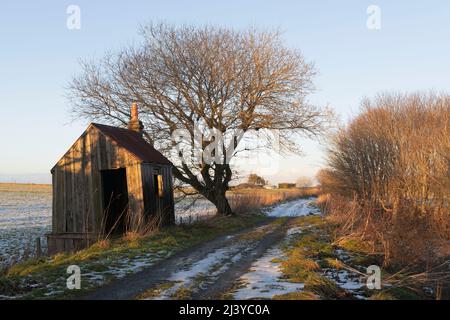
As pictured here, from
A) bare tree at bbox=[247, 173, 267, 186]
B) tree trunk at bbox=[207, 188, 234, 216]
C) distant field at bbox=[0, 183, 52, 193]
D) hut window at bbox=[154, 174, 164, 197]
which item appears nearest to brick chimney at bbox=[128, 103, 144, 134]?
hut window at bbox=[154, 174, 164, 197]

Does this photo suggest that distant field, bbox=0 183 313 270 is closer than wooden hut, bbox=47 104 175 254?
No

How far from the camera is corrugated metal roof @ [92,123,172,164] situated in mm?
18023

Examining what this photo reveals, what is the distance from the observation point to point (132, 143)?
64.4 ft

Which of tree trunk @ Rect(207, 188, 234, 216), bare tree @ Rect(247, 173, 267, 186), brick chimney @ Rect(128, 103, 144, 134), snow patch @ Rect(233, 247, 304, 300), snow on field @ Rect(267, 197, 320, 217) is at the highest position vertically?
brick chimney @ Rect(128, 103, 144, 134)

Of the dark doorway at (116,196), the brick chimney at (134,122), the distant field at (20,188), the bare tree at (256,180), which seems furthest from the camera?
the distant field at (20,188)

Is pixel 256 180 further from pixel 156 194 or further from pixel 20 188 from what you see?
pixel 20 188

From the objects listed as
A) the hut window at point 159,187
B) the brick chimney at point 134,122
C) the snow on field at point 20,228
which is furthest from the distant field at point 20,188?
the hut window at point 159,187

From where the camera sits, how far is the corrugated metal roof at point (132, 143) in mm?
18023

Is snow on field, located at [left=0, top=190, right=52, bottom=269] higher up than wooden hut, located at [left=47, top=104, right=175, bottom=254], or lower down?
lower down

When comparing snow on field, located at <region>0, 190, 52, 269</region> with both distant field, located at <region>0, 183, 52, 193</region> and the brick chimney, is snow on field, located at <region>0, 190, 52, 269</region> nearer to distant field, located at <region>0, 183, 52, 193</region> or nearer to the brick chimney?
the brick chimney

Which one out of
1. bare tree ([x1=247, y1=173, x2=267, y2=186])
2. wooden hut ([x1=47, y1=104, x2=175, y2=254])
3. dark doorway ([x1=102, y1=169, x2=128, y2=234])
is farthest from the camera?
bare tree ([x1=247, y1=173, x2=267, y2=186])

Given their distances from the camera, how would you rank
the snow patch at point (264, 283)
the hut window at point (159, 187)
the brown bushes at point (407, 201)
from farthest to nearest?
the hut window at point (159, 187) → the brown bushes at point (407, 201) → the snow patch at point (264, 283)

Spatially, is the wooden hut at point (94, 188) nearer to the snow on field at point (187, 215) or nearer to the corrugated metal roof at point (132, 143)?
the corrugated metal roof at point (132, 143)
